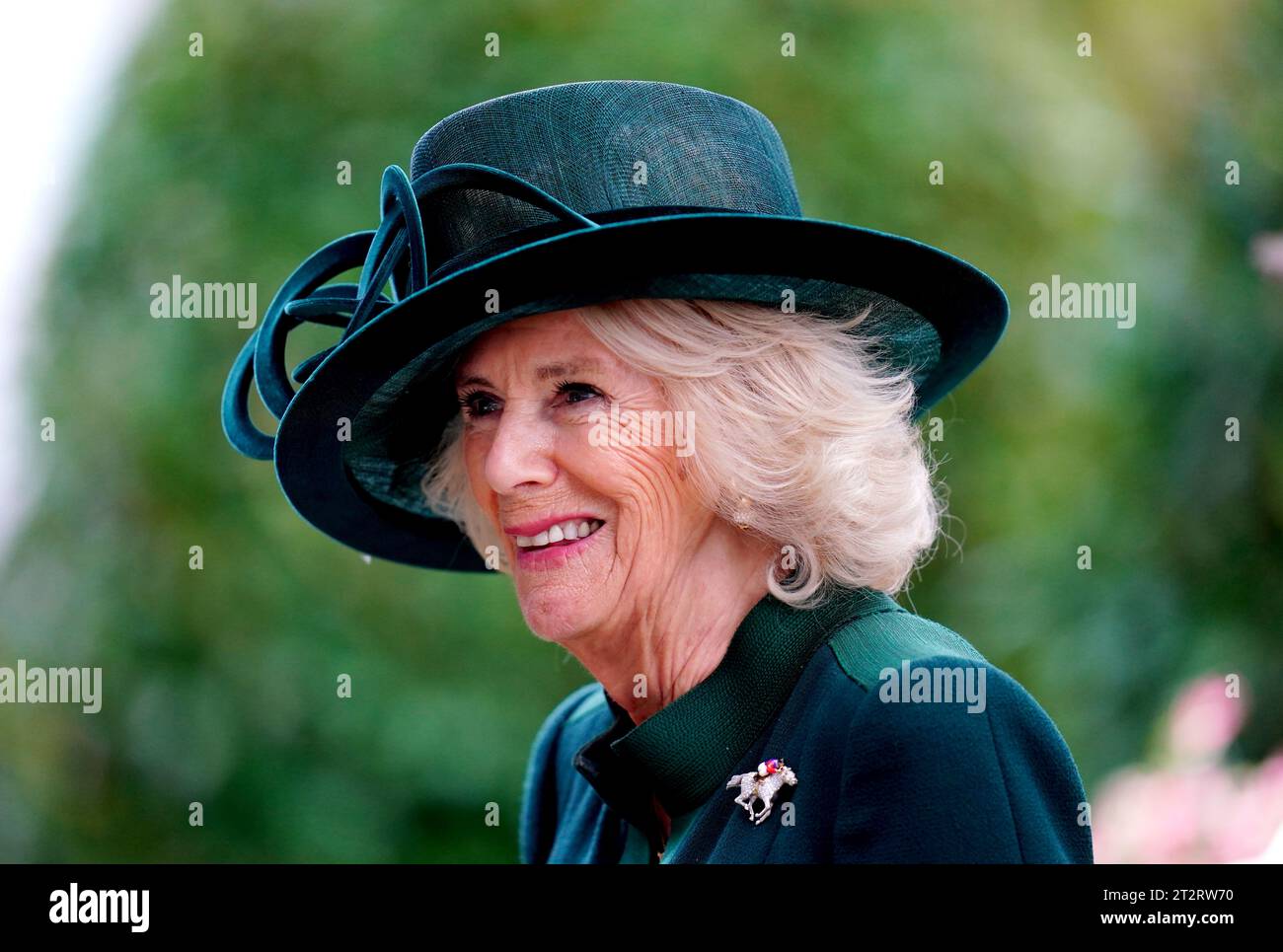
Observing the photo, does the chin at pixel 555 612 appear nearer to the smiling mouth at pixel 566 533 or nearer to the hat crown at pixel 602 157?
the smiling mouth at pixel 566 533

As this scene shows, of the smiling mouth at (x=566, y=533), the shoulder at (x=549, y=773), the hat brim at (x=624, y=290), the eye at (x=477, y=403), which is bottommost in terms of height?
the shoulder at (x=549, y=773)

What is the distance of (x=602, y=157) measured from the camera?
213cm

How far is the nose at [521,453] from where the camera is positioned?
223cm

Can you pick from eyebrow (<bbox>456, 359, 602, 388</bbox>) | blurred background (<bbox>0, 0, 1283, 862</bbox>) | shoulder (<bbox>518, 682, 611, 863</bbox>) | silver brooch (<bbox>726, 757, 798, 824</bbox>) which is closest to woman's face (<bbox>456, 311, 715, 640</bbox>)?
eyebrow (<bbox>456, 359, 602, 388</bbox>)

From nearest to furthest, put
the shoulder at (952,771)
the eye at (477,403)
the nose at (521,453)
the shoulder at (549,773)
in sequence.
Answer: the shoulder at (952,771) → the nose at (521,453) → the eye at (477,403) → the shoulder at (549,773)

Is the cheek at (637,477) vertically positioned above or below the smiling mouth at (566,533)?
above

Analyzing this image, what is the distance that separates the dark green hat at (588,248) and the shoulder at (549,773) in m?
0.87

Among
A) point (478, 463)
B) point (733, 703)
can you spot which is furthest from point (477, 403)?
point (733, 703)

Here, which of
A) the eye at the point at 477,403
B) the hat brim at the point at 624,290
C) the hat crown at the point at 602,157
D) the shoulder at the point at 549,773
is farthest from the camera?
the shoulder at the point at 549,773

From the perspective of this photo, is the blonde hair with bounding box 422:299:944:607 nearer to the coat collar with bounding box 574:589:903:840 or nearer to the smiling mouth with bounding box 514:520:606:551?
the coat collar with bounding box 574:589:903:840

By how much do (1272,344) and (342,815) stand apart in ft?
11.7

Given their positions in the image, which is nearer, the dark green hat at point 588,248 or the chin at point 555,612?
the dark green hat at point 588,248

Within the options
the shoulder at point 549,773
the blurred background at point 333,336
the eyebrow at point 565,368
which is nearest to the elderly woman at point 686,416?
the eyebrow at point 565,368
